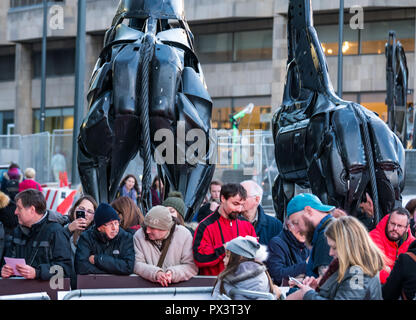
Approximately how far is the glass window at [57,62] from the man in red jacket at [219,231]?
135 ft

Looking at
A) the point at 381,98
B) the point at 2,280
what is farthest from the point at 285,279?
the point at 381,98

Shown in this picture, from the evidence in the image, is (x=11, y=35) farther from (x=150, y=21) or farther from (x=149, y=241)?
(x=149, y=241)

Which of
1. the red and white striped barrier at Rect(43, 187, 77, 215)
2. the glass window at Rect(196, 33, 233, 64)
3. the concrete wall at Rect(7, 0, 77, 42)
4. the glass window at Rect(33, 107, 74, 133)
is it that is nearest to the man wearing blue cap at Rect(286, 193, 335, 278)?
the red and white striped barrier at Rect(43, 187, 77, 215)

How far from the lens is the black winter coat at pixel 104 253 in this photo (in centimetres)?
553

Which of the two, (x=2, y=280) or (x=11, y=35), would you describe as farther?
(x=11, y=35)

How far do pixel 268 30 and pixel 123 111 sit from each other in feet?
108

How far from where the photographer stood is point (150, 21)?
874cm

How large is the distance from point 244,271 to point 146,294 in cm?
68

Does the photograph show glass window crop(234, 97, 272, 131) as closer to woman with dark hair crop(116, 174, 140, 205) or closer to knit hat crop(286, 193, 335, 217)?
woman with dark hair crop(116, 174, 140, 205)

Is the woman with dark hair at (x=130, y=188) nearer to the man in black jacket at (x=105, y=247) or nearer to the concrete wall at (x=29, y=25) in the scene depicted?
the man in black jacket at (x=105, y=247)

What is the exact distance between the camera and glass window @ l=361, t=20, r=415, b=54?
36594 mm

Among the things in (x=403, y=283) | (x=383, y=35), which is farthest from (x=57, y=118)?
(x=403, y=283)

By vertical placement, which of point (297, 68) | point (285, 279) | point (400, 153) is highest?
point (297, 68)

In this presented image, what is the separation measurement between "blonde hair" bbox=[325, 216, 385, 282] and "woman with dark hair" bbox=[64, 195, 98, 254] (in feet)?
10.2
